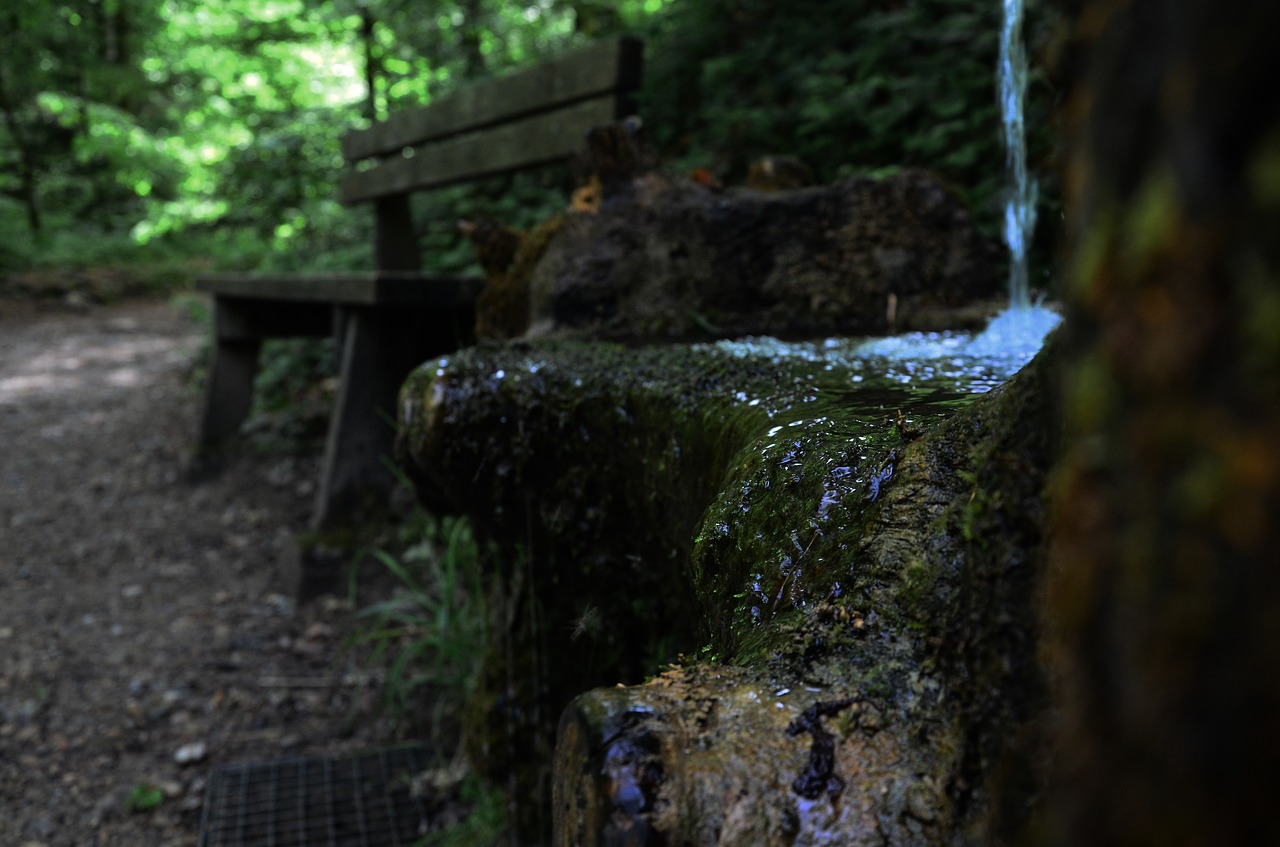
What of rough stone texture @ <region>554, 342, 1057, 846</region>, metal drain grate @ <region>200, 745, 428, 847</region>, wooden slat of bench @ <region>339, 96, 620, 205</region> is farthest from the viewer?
wooden slat of bench @ <region>339, 96, 620, 205</region>

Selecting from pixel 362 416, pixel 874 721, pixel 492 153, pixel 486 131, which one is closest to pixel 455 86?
pixel 486 131

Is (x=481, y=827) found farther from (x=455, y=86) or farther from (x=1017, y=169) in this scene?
(x=455, y=86)

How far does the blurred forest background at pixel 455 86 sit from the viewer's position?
4934 millimetres

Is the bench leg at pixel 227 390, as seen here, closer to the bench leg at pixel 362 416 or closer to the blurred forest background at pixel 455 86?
the blurred forest background at pixel 455 86

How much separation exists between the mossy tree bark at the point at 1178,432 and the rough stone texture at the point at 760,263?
2342 millimetres

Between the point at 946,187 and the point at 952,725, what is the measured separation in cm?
269

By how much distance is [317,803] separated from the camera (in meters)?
2.62

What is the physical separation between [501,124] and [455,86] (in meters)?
3.07

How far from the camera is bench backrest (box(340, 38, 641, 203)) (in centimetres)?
384

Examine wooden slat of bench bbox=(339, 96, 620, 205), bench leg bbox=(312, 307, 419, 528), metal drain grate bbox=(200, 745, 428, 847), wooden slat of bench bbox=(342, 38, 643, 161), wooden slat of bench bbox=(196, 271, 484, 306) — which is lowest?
metal drain grate bbox=(200, 745, 428, 847)

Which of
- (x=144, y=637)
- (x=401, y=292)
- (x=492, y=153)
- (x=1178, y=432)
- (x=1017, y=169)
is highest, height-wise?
(x=492, y=153)

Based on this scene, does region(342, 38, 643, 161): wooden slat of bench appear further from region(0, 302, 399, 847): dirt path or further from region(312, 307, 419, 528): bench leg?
region(0, 302, 399, 847): dirt path

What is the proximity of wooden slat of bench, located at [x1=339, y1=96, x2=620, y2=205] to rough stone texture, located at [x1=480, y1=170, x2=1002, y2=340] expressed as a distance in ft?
2.38

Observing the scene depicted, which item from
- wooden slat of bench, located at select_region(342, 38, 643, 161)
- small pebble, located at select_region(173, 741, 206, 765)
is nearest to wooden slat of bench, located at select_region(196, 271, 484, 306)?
wooden slat of bench, located at select_region(342, 38, 643, 161)
